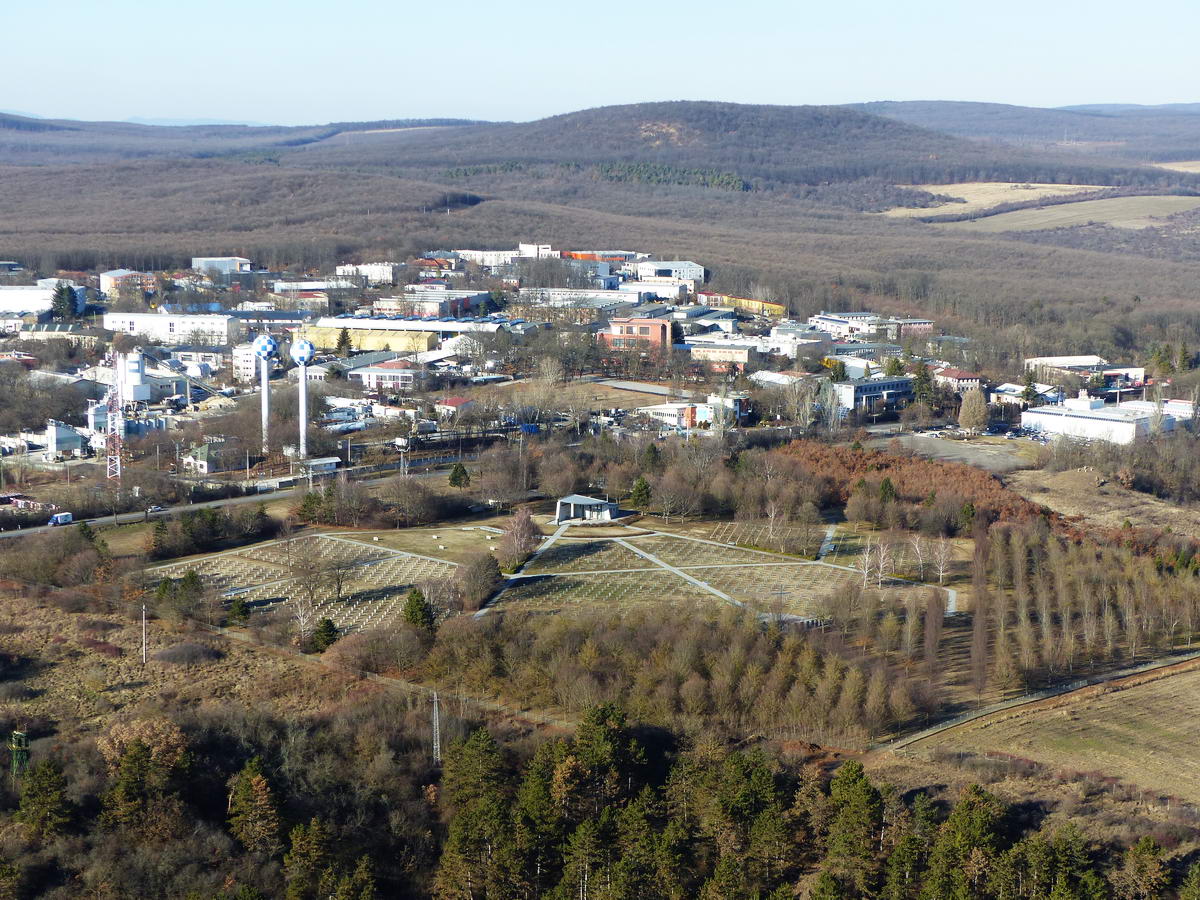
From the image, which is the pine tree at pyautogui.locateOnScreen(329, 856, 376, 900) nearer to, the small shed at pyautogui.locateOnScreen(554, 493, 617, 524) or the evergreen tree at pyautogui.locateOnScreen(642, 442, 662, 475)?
the small shed at pyautogui.locateOnScreen(554, 493, 617, 524)

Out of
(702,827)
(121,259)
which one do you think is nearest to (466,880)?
(702,827)

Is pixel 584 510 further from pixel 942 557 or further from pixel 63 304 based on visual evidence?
pixel 63 304

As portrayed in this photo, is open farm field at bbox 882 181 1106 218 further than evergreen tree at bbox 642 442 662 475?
Yes

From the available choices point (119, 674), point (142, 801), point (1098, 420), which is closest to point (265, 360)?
point (119, 674)

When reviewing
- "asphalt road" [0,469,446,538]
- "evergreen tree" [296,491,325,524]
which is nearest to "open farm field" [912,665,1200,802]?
"evergreen tree" [296,491,325,524]

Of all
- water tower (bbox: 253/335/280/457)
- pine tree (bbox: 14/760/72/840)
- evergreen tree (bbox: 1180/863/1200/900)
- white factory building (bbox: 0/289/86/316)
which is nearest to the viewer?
evergreen tree (bbox: 1180/863/1200/900)
